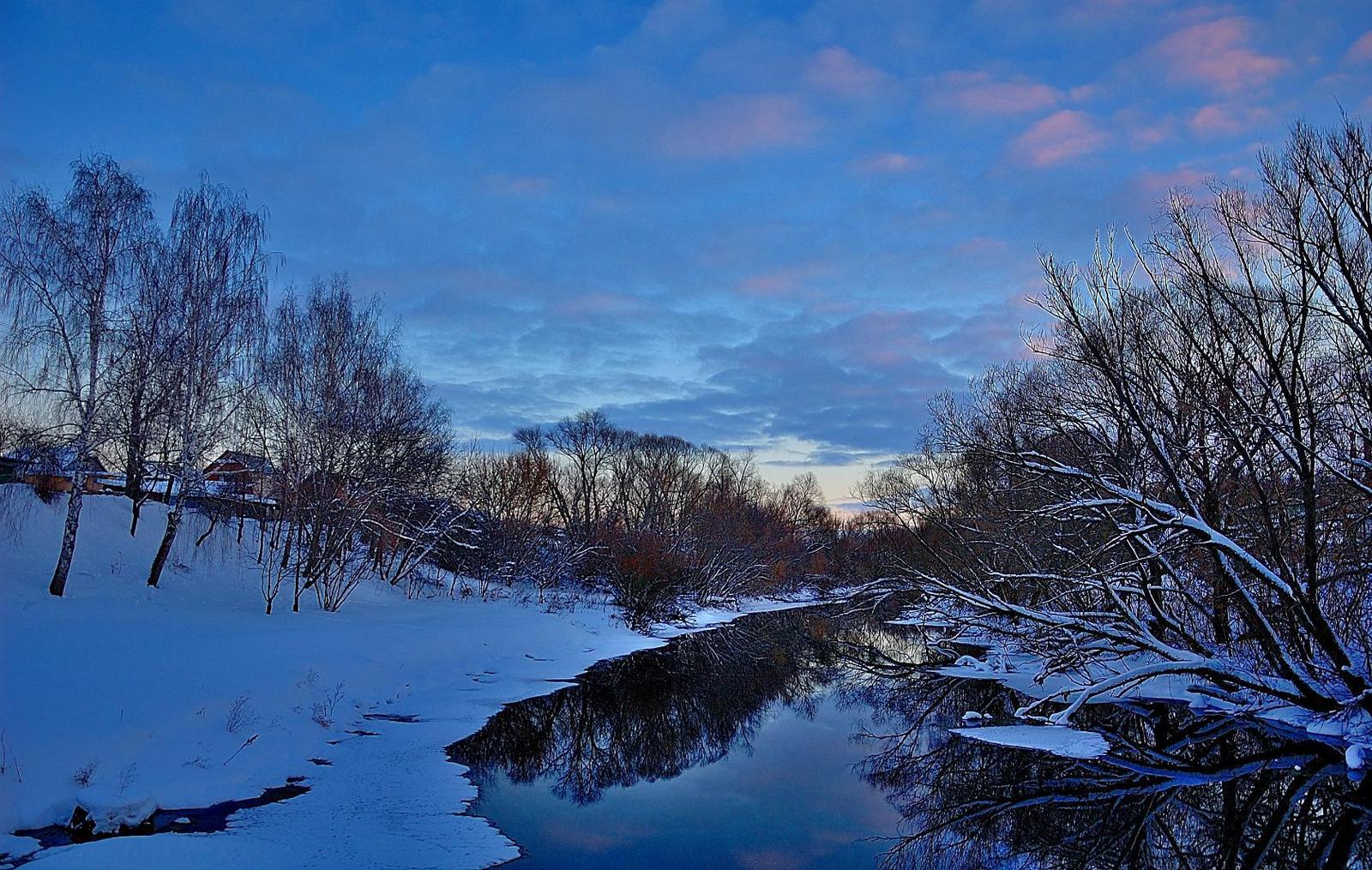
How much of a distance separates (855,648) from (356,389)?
1716 cm

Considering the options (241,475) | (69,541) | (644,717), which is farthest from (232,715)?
(241,475)

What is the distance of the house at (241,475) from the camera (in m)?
20.8

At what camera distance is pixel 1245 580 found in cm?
1282

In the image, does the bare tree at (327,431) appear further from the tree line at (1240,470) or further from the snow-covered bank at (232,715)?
the tree line at (1240,470)

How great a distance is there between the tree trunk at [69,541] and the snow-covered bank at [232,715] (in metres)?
0.40

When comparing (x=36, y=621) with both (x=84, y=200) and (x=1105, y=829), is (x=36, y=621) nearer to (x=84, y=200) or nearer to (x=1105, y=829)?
(x=84, y=200)

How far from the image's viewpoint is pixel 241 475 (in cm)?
2133

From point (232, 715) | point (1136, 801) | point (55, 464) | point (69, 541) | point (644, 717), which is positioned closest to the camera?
point (1136, 801)

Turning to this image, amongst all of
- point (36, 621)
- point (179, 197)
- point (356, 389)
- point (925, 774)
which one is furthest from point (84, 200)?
point (925, 774)

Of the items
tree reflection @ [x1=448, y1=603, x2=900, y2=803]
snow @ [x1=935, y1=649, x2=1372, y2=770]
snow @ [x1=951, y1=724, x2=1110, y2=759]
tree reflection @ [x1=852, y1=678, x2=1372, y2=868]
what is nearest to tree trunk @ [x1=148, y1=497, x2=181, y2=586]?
tree reflection @ [x1=448, y1=603, x2=900, y2=803]

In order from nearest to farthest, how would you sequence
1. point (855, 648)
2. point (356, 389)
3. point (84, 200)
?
point (84, 200) < point (356, 389) < point (855, 648)

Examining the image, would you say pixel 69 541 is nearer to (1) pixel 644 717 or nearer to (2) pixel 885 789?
(1) pixel 644 717

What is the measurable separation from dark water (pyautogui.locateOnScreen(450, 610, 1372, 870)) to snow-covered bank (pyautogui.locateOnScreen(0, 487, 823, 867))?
2.96 ft

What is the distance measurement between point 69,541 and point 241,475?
206 inches
